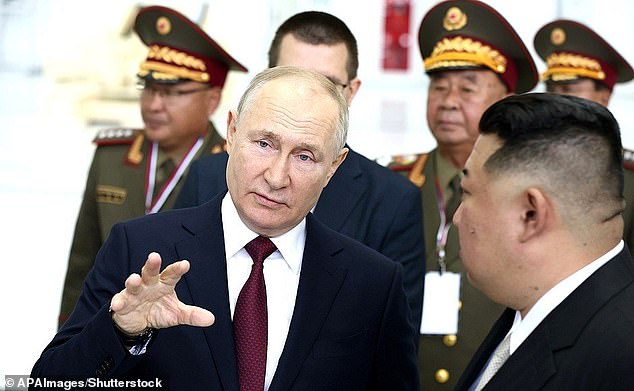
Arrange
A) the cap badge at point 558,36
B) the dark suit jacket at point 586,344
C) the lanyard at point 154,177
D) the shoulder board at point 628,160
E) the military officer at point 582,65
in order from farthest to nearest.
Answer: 1. the cap badge at point 558,36
2. the military officer at point 582,65
3. the lanyard at point 154,177
4. the shoulder board at point 628,160
5. the dark suit jacket at point 586,344

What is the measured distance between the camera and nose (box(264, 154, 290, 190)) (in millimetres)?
2463

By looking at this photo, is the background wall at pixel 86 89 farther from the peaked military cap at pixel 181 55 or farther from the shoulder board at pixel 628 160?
the shoulder board at pixel 628 160

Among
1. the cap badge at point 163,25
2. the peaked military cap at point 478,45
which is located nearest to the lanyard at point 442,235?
the peaked military cap at point 478,45

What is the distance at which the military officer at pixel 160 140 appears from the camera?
15.1ft

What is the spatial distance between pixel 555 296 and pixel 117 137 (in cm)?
309

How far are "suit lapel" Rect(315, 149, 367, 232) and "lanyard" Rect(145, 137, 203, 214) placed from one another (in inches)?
49.0

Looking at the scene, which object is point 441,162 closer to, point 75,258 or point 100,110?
point 75,258

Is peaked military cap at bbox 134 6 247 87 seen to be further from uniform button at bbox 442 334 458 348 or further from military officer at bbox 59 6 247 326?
uniform button at bbox 442 334 458 348

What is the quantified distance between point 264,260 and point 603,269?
0.76 metres

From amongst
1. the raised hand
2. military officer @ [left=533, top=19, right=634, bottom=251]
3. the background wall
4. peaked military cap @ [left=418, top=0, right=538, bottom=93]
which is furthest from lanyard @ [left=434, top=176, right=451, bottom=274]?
the background wall

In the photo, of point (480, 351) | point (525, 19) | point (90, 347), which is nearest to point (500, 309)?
point (480, 351)

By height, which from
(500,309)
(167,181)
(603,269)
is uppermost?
(603,269)

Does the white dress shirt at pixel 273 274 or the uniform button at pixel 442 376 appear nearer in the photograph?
the white dress shirt at pixel 273 274

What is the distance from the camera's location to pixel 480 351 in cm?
247
